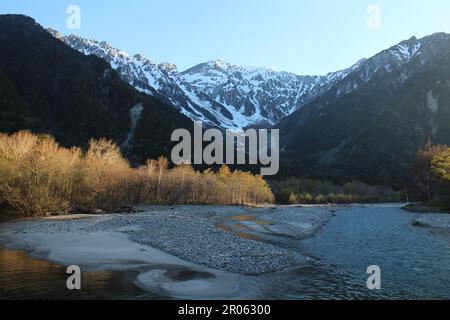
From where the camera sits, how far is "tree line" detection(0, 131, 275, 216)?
65.4 meters

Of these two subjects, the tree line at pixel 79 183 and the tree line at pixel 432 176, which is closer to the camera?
the tree line at pixel 79 183

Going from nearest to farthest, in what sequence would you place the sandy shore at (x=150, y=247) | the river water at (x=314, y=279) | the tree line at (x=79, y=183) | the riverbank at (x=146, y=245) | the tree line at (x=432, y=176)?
the river water at (x=314, y=279) < the sandy shore at (x=150, y=247) < the riverbank at (x=146, y=245) < the tree line at (x=79, y=183) < the tree line at (x=432, y=176)

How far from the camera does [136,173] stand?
4232 inches

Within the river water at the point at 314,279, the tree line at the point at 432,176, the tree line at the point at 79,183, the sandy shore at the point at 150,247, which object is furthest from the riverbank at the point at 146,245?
the tree line at the point at 432,176

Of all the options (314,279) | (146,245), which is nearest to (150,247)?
(146,245)

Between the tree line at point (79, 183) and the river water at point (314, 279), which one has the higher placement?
the tree line at point (79, 183)

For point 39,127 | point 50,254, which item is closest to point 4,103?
point 39,127

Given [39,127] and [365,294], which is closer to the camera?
[365,294]

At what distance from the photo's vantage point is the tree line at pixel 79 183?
214ft

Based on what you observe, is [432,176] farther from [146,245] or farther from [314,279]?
[314,279]

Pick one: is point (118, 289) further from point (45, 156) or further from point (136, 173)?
point (136, 173)

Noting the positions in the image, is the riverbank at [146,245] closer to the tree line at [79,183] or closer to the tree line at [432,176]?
the tree line at [79,183]

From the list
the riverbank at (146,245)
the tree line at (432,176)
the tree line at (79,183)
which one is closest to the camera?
the riverbank at (146,245)
